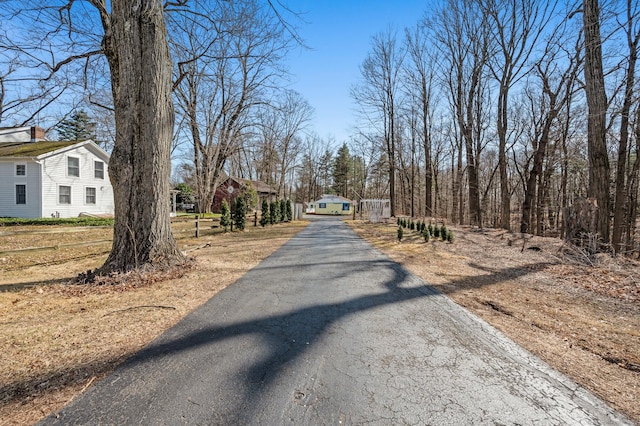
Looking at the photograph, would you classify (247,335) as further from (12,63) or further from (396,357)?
(12,63)

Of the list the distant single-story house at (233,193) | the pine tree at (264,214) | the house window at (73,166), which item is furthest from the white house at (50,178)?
the pine tree at (264,214)

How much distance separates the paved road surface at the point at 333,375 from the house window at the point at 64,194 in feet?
69.2

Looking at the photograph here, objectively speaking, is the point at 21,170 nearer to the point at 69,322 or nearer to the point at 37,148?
the point at 37,148

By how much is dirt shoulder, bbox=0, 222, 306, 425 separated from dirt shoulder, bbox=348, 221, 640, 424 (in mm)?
3874

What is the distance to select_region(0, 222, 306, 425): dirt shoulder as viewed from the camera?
84.5 inches

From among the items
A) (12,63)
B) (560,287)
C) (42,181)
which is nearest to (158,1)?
(12,63)

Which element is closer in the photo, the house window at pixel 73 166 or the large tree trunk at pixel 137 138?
the large tree trunk at pixel 137 138

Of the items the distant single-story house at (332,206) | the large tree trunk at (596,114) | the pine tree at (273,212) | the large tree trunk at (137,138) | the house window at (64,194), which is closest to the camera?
the large tree trunk at (137,138)

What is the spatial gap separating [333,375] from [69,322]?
10.5ft

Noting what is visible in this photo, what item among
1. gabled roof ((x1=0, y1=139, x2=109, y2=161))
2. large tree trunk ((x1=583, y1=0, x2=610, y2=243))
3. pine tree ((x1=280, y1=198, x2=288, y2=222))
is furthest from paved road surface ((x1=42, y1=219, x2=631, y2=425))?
gabled roof ((x1=0, y1=139, x2=109, y2=161))

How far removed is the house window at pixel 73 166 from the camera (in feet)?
62.8

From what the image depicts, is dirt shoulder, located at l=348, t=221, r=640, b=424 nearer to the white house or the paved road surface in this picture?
the paved road surface

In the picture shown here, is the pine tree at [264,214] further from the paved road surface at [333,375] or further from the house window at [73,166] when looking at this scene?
the paved road surface at [333,375]

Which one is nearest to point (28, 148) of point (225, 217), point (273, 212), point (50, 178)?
point (50, 178)
